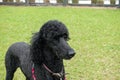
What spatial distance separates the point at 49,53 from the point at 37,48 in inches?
5.9

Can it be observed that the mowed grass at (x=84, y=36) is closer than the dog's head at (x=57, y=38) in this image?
No

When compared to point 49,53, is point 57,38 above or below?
above

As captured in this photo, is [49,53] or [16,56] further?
[16,56]

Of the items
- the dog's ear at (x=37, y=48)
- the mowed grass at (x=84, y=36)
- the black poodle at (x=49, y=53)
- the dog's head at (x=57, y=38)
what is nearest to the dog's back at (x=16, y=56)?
the black poodle at (x=49, y=53)

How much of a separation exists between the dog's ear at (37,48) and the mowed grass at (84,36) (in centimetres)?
49

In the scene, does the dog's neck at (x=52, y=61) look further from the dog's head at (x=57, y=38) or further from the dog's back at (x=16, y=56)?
the dog's back at (x=16, y=56)

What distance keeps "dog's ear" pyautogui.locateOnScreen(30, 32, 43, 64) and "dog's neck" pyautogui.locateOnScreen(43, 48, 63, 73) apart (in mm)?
59

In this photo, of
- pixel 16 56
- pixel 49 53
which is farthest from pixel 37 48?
pixel 16 56

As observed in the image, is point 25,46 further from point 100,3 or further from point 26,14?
point 100,3

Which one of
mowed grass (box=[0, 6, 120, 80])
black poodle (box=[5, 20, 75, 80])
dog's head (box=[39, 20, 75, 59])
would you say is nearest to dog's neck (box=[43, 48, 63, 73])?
black poodle (box=[5, 20, 75, 80])

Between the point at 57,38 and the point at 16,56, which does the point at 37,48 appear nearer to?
the point at 57,38

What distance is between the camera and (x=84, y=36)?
410 inches

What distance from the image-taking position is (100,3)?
19.0 meters

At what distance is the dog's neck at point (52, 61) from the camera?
3808mm
